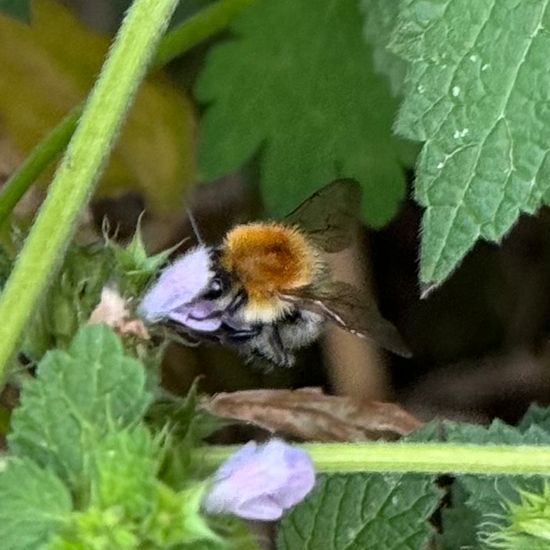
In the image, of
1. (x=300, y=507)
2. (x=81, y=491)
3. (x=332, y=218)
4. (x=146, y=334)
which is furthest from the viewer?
(x=332, y=218)

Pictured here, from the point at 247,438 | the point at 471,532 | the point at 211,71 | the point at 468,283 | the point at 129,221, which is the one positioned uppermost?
the point at 211,71

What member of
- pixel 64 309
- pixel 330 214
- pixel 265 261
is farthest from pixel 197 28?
pixel 64 309

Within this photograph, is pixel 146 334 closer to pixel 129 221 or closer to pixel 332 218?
pixel 332 218

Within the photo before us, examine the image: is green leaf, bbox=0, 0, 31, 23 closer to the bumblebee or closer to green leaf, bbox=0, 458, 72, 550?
the bumblebee

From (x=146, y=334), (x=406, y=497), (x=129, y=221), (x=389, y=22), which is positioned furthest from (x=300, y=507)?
(x=129, y=221)

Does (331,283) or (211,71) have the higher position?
(211,71)

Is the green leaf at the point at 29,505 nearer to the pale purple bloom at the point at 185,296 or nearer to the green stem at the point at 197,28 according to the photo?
the pale purple bloom at the point at 185,296

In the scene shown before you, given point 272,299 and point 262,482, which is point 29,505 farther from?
point 272,299
